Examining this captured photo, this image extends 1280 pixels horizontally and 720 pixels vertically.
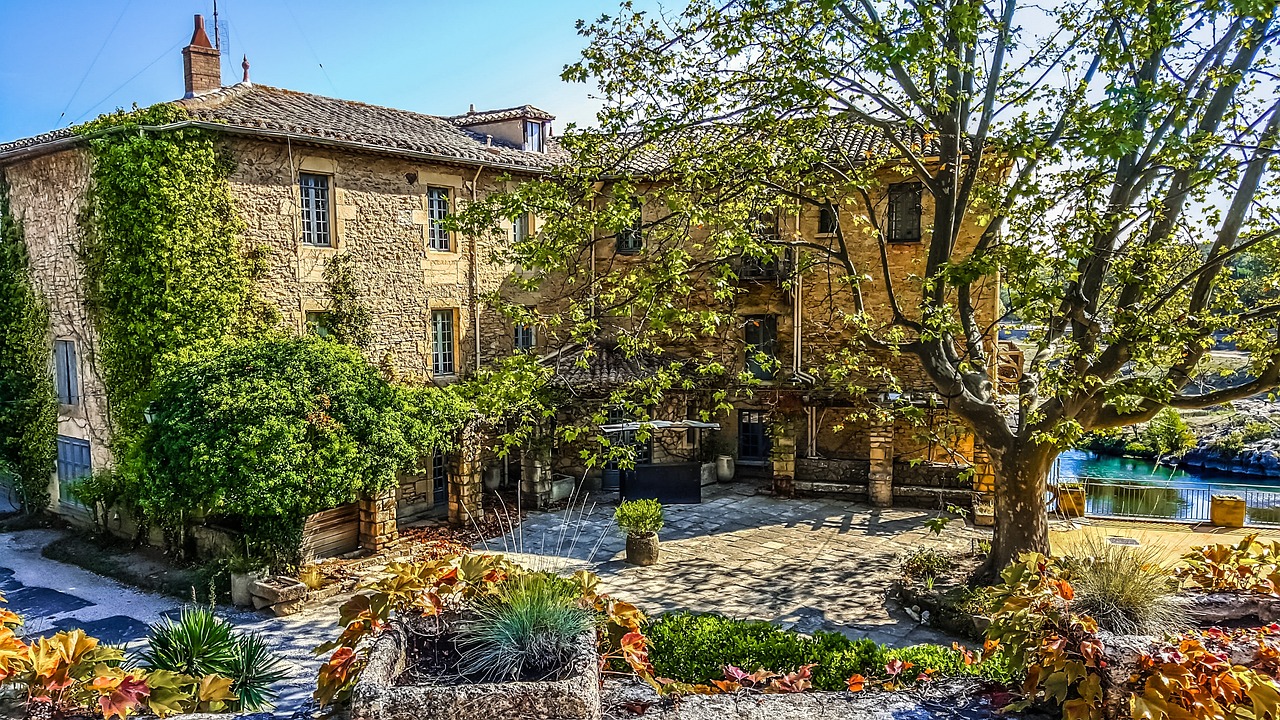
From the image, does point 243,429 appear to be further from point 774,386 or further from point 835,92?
point 774,386

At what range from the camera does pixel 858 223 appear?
13.8 m

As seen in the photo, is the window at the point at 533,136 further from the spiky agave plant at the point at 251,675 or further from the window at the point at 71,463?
the spiky agave plant at the point at 251,675

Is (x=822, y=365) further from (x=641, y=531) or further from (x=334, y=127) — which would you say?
(x=334, y=127)

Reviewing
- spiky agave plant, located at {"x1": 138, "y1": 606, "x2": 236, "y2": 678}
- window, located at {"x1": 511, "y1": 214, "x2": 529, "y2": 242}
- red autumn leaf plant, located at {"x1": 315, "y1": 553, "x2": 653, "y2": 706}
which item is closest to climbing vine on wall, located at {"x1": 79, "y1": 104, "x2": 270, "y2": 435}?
window, located at {"x1": 511, "y1": 214, "x2": 529, "y2": 242}

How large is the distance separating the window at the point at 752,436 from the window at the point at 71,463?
15.2m

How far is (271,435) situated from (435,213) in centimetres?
703

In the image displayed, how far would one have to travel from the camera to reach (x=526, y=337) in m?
21.0

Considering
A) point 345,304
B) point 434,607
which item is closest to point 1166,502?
point 345,304

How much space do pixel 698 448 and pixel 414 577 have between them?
16233 millimetres

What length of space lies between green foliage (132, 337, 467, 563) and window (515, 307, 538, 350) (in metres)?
5.53

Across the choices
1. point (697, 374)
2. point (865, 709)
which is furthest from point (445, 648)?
point (697, 374)

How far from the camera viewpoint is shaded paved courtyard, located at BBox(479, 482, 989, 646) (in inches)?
486

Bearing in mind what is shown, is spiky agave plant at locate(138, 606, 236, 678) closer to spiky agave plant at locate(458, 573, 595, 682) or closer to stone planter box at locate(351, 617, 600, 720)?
spiky agave plant at locate(458, 573, 595, 682)

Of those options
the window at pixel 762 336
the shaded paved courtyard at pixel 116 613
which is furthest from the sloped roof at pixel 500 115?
the shaded paved courtyard at pixel 116 613
